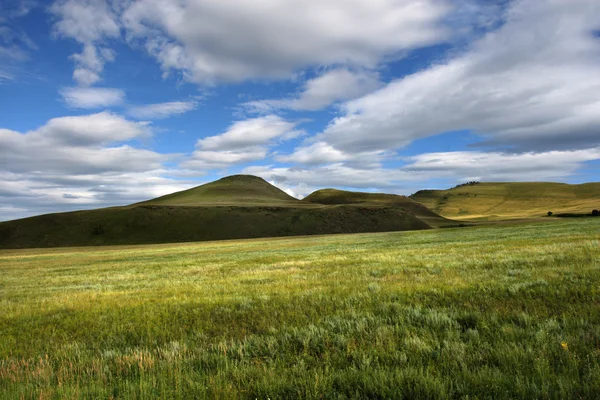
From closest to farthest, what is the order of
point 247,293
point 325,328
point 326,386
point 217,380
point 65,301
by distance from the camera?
point 326,386, point 217,380, point 325,328, point 247,293, point 65,301

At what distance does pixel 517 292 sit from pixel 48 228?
152 meters

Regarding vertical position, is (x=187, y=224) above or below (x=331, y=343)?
above

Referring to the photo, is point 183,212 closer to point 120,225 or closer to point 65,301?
point 120,225

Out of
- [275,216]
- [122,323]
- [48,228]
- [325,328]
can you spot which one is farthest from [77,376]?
[48,228]

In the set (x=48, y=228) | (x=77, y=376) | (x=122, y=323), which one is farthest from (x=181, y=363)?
(x=48, y=228)

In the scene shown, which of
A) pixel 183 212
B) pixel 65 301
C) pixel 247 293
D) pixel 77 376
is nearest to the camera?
pixel 77 376

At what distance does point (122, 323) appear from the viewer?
8.04 m

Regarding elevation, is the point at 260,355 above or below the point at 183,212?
below

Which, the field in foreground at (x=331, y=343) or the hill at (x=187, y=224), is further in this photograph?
the hill at (x=187, y=224)

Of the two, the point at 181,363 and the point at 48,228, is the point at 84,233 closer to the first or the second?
the point at 48,228

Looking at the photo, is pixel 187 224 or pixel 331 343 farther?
pixel 187 224

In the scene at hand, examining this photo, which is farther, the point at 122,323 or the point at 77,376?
the point at 122,323

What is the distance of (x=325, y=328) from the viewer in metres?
6.43

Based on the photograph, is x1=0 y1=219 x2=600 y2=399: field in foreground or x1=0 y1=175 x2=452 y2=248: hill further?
x1=0 y1=175 x2=452 y2=248: hill
